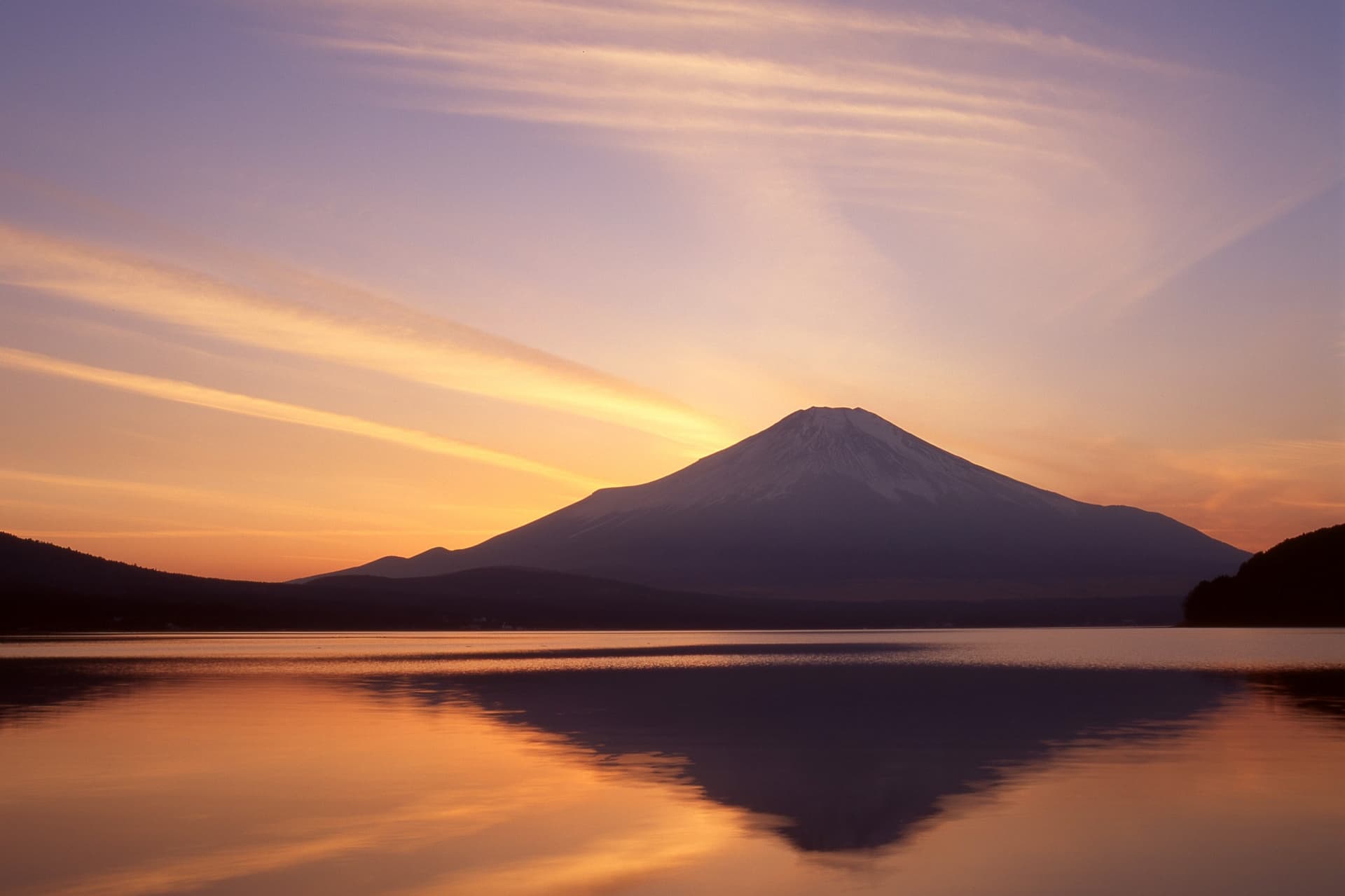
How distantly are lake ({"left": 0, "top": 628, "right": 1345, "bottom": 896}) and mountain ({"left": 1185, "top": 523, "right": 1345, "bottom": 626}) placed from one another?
10644cm

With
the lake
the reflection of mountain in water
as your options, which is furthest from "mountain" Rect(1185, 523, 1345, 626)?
the lake

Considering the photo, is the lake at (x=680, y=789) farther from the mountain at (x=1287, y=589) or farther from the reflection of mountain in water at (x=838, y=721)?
the mountain at (x=1287, y=589)

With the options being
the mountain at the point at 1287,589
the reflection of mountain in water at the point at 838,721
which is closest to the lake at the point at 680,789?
the reflection of mountain in water at the point at 838,721

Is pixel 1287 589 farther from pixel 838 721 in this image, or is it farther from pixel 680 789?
pixel 680 789

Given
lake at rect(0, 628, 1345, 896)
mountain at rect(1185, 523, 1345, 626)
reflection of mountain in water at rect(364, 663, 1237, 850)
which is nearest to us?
lake at rect(0, 628, 1345, 896)

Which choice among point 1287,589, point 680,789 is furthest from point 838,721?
point 1287,589

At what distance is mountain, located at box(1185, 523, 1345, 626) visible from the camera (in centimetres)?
14500

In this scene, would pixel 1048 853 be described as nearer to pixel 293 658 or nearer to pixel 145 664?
pixel 145 664

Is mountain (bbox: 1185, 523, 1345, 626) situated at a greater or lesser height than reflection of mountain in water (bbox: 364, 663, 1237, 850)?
greater

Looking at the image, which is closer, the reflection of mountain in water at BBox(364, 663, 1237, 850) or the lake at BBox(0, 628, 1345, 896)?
the lake at BBox(0, 628, 1345, 896)

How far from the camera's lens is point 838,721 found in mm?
35219

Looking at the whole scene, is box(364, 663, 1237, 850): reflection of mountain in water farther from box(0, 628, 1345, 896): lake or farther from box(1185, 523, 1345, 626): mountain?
box(1185, 523, 1345, 626): mountain

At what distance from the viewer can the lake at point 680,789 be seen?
1634cm

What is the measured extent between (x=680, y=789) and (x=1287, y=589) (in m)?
144
